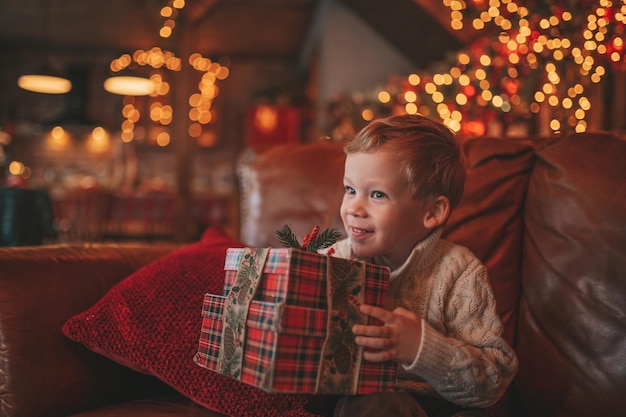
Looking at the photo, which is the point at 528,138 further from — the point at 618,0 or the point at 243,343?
the point at 243,343

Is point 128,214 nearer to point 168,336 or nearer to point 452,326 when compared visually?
point 168,336

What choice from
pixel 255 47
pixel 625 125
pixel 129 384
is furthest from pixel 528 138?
pixel 255 47

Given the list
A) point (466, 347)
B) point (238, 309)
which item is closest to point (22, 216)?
point (238, 309)

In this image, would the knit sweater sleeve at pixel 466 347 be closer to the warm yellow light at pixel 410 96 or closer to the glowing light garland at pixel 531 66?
the glowing light garland at pixel 531 66

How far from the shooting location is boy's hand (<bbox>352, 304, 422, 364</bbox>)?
35.2 inches

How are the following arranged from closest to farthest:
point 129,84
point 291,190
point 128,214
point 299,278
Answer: point 299,278 → point 291,190 → point 128,214 → point 129,84

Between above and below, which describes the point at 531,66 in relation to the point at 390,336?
above

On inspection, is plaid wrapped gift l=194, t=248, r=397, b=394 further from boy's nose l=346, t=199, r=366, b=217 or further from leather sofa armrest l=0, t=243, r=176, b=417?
leather sofa armrest l=0, t=243, r=176, b=417

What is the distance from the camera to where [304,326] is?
0.85 m

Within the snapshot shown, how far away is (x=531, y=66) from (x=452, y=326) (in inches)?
69.2

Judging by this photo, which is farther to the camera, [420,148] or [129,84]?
[129,84]

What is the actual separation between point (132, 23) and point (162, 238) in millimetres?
3222

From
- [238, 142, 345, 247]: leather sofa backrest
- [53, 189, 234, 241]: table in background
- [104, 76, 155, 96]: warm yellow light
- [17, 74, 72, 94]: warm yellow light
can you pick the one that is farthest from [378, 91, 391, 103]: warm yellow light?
[17, 74, 72, 94]: warm yellow light

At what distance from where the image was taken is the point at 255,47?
27.4 feet
